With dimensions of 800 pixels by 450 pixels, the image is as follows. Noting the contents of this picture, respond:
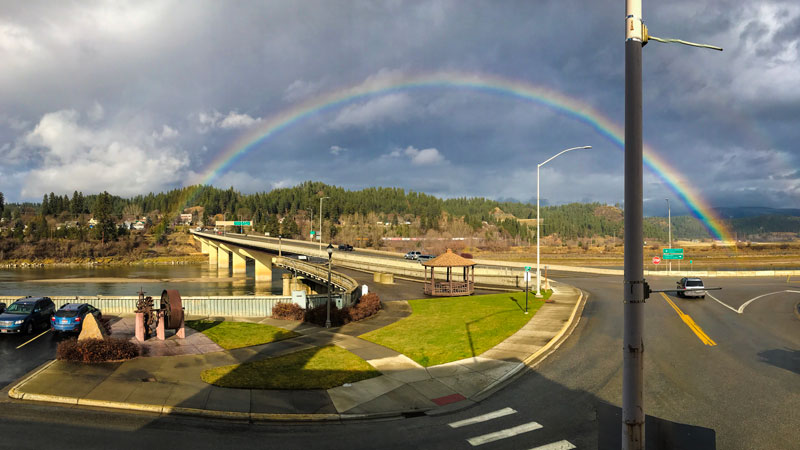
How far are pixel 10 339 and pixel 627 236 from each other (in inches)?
1164

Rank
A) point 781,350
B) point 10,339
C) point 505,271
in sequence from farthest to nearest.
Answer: point 505,271
point 10,339
point 781,350

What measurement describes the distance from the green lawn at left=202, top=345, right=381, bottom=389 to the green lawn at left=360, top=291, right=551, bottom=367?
2.89 meters

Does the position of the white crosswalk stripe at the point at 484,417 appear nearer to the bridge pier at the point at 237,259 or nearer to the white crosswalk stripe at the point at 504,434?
the white crosswalk stripe at the point at 504,434

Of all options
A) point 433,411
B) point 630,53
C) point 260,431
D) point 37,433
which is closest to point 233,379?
point 260,431

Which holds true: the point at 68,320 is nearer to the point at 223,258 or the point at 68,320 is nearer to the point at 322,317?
the point at 322,317

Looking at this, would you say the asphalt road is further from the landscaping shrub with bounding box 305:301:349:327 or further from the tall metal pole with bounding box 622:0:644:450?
the landscaping shrub with bounding box 305:301:349:327

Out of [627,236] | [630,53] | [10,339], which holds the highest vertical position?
[630,53]

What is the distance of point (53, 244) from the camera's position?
160 metres

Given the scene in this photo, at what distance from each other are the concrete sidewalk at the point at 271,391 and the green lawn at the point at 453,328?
32.1 inches

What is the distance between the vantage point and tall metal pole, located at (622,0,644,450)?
576 cm

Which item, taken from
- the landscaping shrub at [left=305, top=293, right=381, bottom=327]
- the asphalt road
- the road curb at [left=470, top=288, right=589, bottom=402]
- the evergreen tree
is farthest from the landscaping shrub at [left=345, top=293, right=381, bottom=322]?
the evergreen tree

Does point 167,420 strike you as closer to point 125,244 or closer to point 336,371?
point 336,371

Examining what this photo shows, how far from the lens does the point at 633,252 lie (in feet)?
19.2

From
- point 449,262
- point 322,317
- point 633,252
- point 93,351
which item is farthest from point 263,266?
point 633,252
